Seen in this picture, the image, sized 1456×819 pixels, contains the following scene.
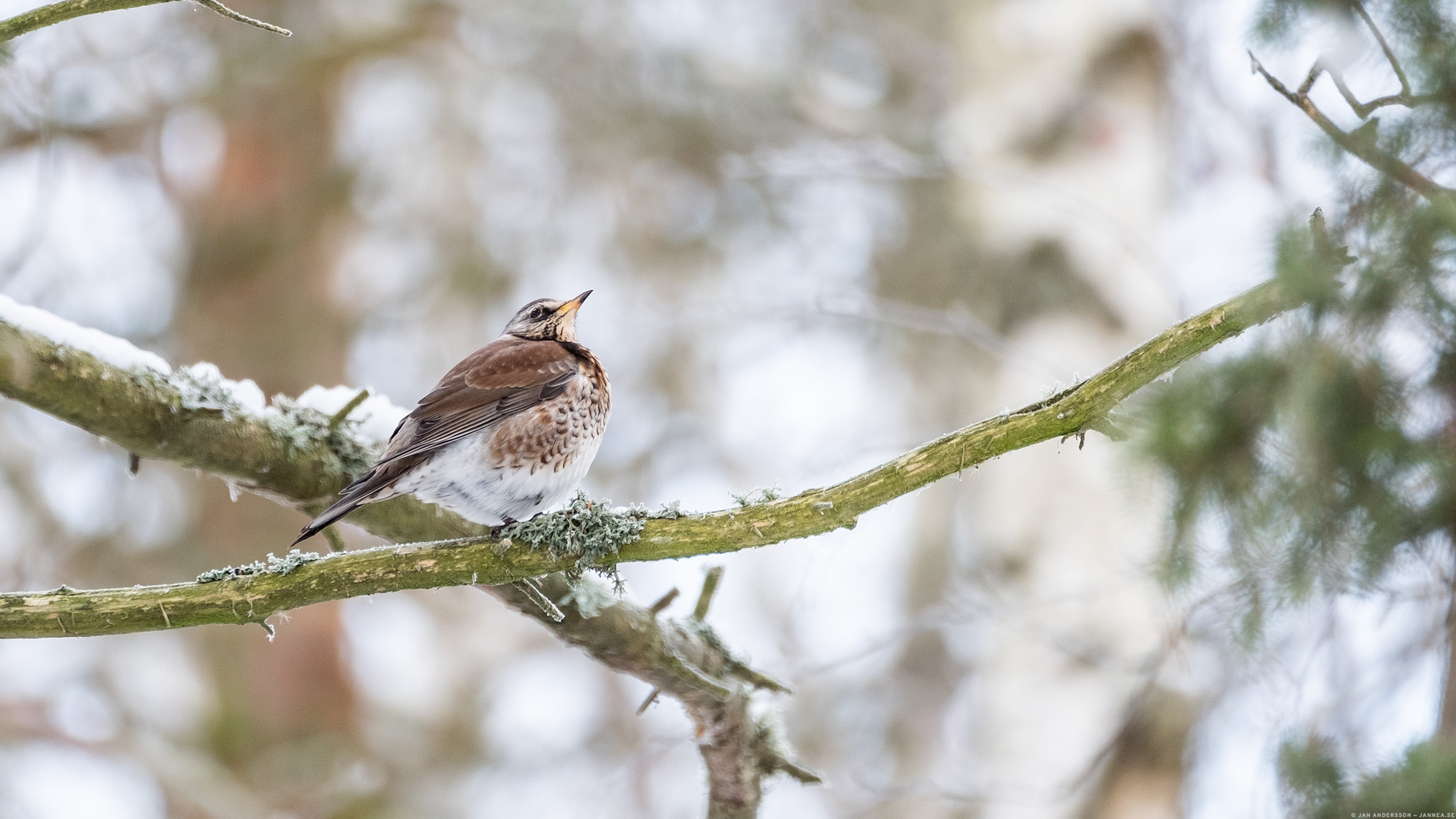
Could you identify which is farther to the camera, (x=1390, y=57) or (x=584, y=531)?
(x=584, y=531)

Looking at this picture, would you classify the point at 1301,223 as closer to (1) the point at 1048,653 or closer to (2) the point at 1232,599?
(2) the point at 1232,599

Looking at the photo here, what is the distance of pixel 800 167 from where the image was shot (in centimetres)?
508

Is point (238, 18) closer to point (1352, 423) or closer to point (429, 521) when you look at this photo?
point (429, 521)

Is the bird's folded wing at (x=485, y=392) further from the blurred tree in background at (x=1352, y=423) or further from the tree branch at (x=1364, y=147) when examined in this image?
the tree branch at (x=1364, y=147)

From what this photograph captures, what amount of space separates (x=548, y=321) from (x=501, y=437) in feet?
4.24

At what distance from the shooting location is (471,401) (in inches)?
136

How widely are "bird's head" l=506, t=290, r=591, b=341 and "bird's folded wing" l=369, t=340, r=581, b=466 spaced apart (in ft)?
1.48

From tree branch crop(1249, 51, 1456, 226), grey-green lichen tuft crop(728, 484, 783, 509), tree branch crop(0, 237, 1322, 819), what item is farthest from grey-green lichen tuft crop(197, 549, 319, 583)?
tree branch crop(1249, 51, 1456, 226)

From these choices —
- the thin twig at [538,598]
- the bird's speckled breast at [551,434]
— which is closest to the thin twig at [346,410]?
the bird's speckled breast at [551,434]

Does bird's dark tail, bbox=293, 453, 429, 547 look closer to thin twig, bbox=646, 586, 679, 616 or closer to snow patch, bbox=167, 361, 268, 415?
snow patch, bbox=167, 361, 268, 415

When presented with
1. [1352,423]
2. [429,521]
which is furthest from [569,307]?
[1352,423]

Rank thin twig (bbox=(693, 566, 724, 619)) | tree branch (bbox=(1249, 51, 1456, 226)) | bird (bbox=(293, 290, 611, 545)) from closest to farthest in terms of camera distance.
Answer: tree branch (bbox=(1249, 51, 1456, 226)) → thin twig (bbox=(693, 566, 724, 619)) → bird (bbox=(293, 290, 611, 545))

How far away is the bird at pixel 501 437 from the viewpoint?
3.03 metres

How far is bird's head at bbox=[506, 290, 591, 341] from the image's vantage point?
4492 millimetres
